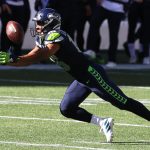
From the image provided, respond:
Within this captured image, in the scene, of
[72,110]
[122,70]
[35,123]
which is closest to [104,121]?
[72,110]

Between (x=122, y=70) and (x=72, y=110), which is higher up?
(x=72, y=110)

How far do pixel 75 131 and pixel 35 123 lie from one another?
34.6 inches

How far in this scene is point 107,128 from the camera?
1082cm

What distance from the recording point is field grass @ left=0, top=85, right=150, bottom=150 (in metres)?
10.4

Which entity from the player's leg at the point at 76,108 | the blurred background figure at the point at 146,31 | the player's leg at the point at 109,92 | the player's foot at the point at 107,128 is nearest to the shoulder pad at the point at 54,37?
the player's leg at the point at 109,92

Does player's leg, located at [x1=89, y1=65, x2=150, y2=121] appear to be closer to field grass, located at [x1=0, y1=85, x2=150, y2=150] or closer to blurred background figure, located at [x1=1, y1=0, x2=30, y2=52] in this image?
field grass, located at [x1=0, y1=85, x2=150, y2=150]

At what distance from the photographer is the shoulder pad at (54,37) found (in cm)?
1062

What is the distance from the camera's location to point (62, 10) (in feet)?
69.5

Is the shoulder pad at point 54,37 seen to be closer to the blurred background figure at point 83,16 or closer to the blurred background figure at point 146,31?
the blurred background figure at point 146,31

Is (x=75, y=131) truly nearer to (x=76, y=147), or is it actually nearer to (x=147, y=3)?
(x=76, y=147)

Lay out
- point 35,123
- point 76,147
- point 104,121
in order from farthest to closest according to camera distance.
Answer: point 35,123
point 104,121
point 76,147

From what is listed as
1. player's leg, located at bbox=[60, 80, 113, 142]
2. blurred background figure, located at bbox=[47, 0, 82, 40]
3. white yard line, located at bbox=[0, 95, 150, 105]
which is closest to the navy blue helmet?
player's leg, located at bbox=[60, 80, 113, 142]

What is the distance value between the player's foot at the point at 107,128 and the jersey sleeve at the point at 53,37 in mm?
1080

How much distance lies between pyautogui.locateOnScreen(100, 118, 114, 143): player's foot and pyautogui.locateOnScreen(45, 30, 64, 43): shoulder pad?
109 centimetres
